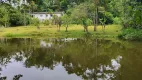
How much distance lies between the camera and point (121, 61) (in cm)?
1878

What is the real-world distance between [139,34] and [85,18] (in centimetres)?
1123

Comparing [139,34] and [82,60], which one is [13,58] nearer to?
[82,60]

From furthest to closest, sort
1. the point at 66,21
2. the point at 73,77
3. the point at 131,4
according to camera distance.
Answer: the point at 66,21 < the point at 131,4 < the point at 73,77

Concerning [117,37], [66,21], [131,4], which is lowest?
[117,37]

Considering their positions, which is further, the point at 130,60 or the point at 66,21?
the point at 66,21

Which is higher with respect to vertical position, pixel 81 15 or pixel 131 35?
pixel 81 15

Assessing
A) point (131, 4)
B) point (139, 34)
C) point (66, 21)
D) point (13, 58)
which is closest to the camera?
point (13, 58)

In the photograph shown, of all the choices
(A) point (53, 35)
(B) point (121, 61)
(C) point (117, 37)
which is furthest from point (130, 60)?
(A) point (53, 35)

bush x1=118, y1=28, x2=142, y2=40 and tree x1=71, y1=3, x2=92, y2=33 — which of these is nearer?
bush x1=118, y1=28, x2=142, y2=40

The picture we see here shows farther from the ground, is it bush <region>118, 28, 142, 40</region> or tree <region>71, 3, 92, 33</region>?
tree <region>71, 3, 92, 33</region>

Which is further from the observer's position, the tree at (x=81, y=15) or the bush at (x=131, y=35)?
the tree at (x=81, y=15)

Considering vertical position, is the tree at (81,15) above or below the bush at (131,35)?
above

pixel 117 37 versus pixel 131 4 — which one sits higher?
pixel 131 4

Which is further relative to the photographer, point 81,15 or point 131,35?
point 81,15
